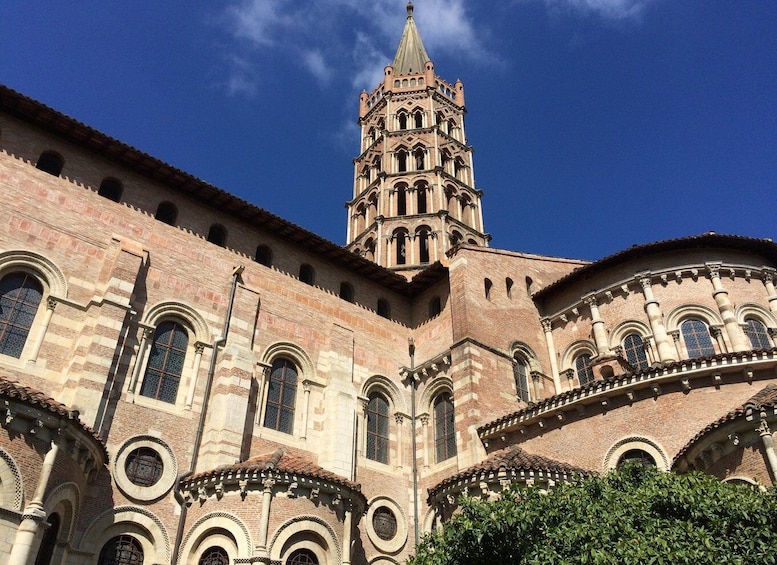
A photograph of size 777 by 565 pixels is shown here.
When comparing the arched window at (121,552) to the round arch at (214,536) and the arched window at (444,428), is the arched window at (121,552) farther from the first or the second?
the arched window at (444,428)

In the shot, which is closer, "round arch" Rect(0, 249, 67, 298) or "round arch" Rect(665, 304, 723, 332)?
"round arch" Rect(0, 249, 67, 298)

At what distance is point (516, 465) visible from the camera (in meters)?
18.3

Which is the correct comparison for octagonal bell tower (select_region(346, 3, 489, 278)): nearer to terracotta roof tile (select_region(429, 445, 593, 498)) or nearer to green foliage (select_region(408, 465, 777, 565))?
terracotta roof tile (select_region(429, 445, 593, 498))

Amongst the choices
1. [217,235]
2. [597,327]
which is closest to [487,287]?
[597,327]

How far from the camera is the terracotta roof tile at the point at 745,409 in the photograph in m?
14.6

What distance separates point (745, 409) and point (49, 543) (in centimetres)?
1612

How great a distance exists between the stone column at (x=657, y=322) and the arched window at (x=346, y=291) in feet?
36.3

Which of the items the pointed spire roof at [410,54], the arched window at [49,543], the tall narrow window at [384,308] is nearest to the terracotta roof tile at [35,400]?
the arched window at [49,543]

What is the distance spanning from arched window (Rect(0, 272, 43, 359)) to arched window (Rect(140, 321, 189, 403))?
340 centimetres

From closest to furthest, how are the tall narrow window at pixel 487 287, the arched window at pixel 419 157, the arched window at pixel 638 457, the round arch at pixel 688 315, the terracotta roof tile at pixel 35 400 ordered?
1. the terracotta roof tile at pixel 35 400
2. the arched window at pixel 638 457
3. the round arch at pixel 688 315
4. the tall narrow window at pixel 487 287
5. the arched window at pixel 419 157

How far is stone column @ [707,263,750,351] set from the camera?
22156mm

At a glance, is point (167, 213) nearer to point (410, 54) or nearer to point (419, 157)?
point (419, 157)

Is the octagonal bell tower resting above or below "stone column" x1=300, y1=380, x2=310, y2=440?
above

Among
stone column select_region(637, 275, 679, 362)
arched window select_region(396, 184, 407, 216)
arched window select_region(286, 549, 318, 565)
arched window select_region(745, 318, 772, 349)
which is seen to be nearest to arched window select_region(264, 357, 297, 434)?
arched window select_region(286, 549, 318, 565)
